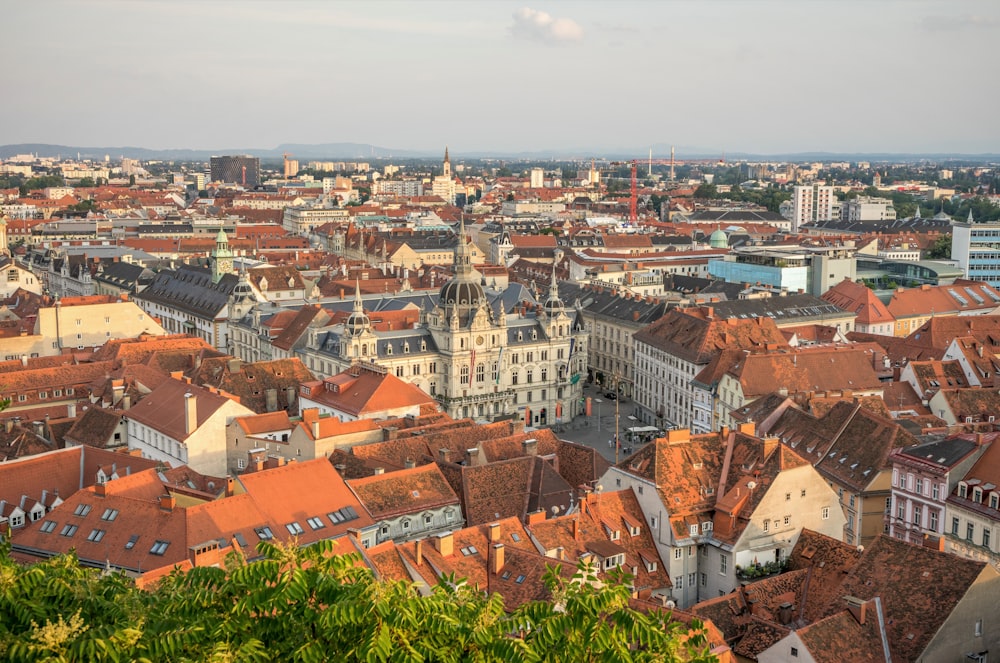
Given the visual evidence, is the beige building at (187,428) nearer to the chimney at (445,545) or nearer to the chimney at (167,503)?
the chimney at (167,503)

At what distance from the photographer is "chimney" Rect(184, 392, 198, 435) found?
226 ft

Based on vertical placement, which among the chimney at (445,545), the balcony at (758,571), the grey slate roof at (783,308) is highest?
the grey slate roof at (783,308)

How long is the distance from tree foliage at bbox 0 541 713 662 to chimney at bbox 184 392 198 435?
45.7 metres

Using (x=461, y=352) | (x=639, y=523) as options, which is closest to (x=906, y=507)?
(x=639, y=523)

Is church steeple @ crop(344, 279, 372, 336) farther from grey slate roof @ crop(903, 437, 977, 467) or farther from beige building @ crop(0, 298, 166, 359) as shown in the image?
grey slate roof @ crop(903, 437, 977, 467)

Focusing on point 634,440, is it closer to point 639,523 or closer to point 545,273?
point 639,523

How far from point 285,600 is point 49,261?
589ft

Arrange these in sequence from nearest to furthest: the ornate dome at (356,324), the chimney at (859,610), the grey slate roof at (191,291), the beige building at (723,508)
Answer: the chimney at (859,610), the beige building at (723,508), the ornate dome at (356,324), the grey slate roof at (191,291)

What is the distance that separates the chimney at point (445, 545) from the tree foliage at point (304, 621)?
2274cm

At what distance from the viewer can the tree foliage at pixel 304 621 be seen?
800 inches

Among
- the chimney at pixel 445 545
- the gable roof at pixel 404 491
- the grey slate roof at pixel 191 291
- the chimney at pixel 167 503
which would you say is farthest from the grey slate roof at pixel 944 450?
the grey slate roof at pixel 191 291

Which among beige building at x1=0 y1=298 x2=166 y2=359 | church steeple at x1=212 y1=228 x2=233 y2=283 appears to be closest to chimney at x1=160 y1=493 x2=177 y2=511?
beige building at x1=0 y1=298 x2=166 y2=359

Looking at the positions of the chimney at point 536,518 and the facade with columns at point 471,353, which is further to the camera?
the facade with columns at point 471,353

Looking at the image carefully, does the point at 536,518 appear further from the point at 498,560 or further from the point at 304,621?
the point at 304,621
